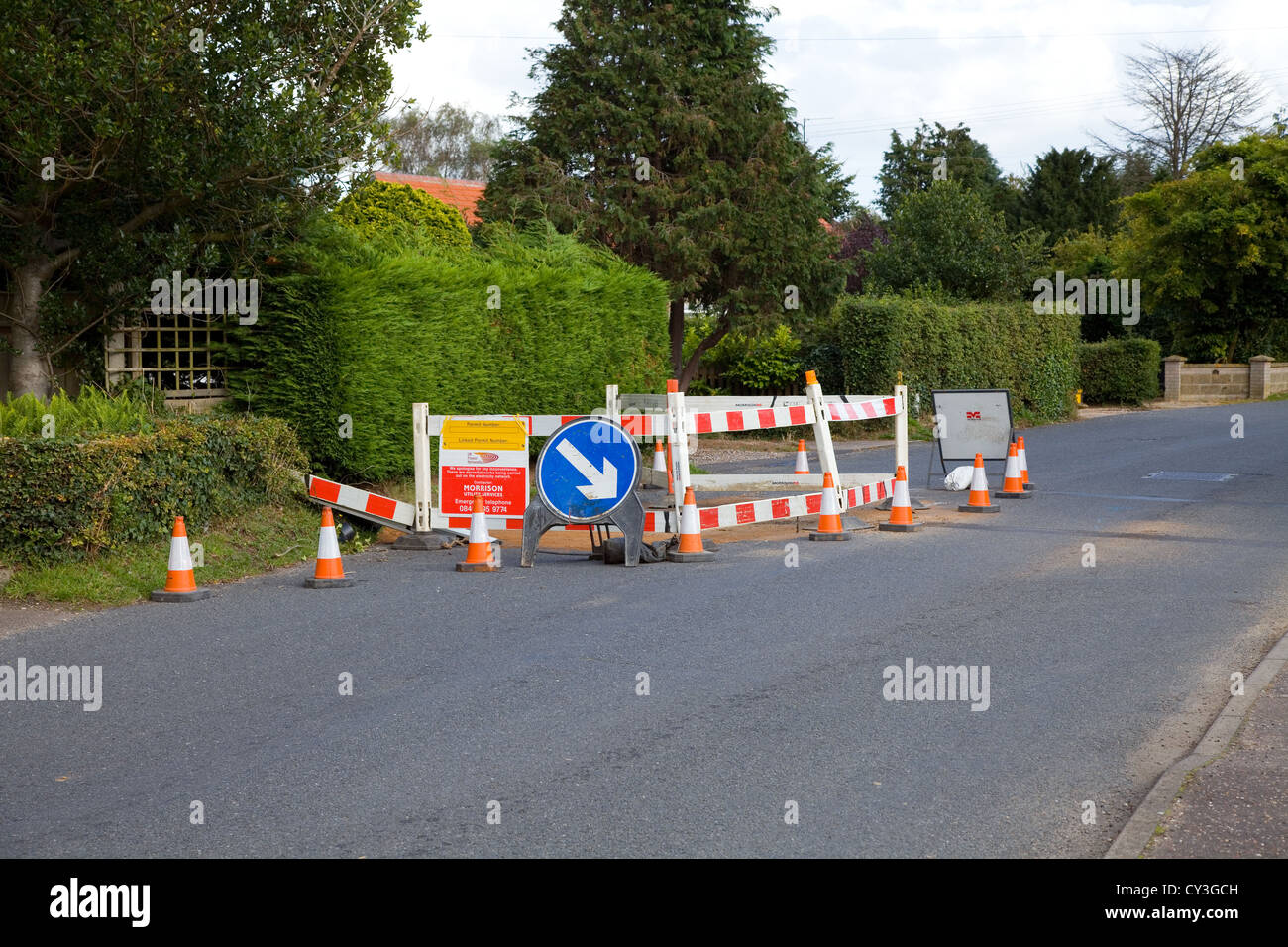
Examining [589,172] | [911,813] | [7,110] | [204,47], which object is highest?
[589,172]

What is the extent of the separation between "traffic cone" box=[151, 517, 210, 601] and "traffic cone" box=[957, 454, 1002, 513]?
8677mm

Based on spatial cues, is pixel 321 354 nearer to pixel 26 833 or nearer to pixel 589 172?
pixel 26 833

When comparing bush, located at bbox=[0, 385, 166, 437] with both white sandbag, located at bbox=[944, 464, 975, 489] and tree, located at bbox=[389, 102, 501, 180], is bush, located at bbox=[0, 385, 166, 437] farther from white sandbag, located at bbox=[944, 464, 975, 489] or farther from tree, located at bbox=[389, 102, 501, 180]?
tree, located at bbox=[389, 102, 501, 180]

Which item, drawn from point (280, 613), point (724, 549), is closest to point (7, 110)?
point (280, 613)

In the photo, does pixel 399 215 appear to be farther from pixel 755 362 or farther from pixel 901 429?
pixel 755 362

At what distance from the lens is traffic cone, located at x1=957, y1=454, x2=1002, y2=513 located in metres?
14.8

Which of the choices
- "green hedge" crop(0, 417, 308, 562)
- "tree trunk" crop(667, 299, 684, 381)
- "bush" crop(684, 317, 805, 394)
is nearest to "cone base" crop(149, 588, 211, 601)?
"green hedge" crop(0, 417, 308, 562)

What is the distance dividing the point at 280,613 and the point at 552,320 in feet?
29.6

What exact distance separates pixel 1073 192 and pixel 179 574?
62.8m

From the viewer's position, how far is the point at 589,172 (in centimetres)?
2819

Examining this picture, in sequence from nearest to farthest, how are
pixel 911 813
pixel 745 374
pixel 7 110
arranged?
pixel 911 813
pixel 7 110
pixel 745 374

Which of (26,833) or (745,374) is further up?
(745,374)

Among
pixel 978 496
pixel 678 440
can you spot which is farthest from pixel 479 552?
pixel 978 496

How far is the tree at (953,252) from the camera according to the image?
36.7 meters
